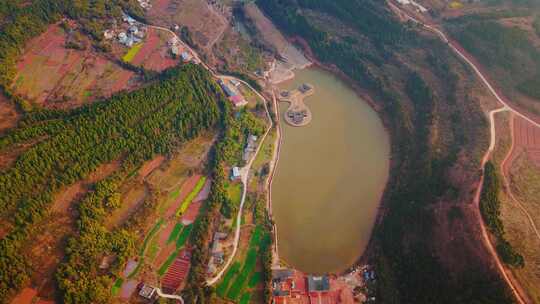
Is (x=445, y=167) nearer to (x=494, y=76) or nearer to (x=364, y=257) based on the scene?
(x=364, y=257)

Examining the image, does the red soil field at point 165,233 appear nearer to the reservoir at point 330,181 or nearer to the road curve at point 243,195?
the road curve at point 243,195

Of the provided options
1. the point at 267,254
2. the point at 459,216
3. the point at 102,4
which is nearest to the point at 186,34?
the point at 102,4

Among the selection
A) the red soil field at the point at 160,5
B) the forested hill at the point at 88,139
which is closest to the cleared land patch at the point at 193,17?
the red soil field at the point at 160,5

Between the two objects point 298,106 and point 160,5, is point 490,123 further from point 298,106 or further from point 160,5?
point 160,5

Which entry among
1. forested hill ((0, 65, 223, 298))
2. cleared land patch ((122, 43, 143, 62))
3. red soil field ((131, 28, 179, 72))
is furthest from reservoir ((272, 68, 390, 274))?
cleared land patch ((122, 43, 143, 62))

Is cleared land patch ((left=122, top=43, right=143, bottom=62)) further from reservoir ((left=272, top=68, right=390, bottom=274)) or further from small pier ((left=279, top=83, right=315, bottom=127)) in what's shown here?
reservoir ((left=272, top=68, right=390, bottom=274))
